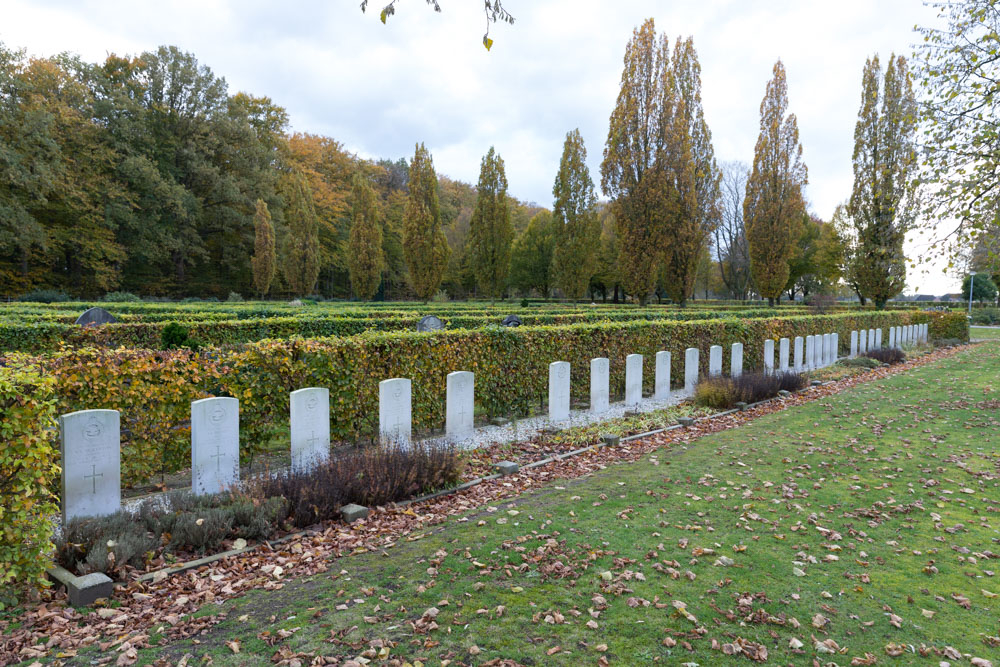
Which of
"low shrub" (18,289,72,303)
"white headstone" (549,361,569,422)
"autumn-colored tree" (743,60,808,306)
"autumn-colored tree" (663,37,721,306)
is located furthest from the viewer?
"autumn-colored tree" (743,60,808,306)

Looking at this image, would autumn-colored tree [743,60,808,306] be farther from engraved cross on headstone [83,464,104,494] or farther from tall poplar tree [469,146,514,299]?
engraved cross on headstone [83,464,104,494]

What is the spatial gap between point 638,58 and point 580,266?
→ 50.9ft

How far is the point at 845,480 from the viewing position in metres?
5.97

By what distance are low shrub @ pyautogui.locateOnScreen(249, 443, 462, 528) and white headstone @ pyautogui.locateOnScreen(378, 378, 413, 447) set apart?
504 millimetres

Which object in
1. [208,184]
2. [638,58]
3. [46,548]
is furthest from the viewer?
[208,184]

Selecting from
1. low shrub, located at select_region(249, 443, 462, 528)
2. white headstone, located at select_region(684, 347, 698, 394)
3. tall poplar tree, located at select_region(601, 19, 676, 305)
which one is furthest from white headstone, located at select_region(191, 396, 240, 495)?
tall poplar tree, located at select_region(601, 19, 676, 305)

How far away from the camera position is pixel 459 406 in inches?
299

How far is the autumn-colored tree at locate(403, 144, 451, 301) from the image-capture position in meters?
32.8

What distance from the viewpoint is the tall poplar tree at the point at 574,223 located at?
132 feet

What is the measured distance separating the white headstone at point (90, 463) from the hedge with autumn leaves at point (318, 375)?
3.39ft

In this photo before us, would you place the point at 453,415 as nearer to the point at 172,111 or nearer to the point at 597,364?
the point at 597,364

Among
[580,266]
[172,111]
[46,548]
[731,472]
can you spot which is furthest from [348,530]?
[172,111]

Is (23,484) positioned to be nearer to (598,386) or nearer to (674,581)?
(674,581)

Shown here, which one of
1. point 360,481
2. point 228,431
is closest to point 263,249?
point 228,431
